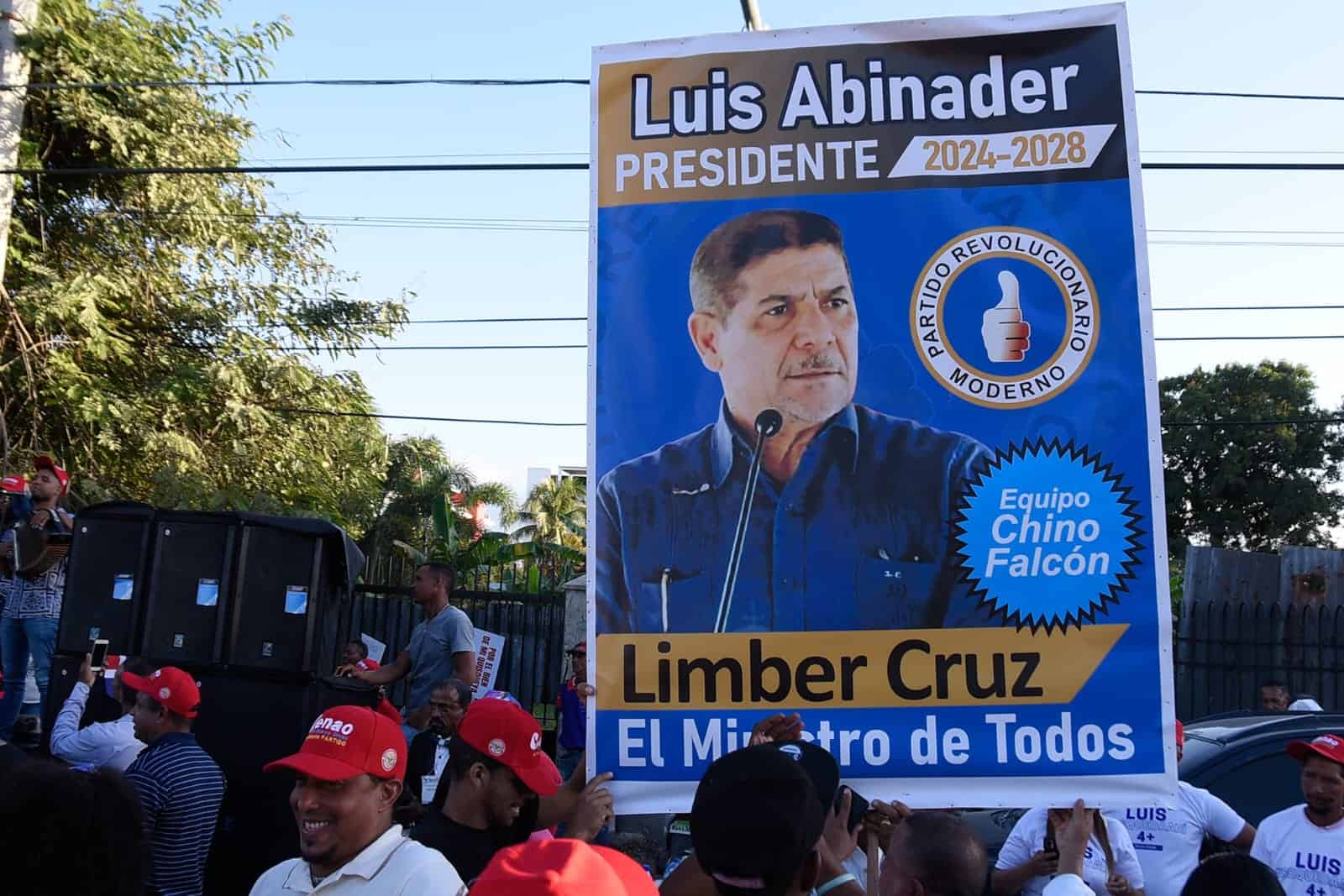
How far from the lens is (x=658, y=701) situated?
3459mm

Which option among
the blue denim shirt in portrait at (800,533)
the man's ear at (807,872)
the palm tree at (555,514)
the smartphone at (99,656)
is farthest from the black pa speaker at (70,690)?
the palm tree at (555,514)

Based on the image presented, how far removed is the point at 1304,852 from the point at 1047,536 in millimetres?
2152

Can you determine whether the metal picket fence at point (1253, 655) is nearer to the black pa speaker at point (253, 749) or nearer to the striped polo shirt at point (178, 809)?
the black pa speaker at point (253, 749)

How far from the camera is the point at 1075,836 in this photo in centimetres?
331

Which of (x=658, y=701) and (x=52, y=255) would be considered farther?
(x=52, y=255)

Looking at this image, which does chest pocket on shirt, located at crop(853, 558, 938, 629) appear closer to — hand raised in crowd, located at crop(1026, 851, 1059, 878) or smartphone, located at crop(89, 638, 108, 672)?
hand raised in crowd, located at crop(1026, 851, 1059, 878)

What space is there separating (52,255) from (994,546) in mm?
14605

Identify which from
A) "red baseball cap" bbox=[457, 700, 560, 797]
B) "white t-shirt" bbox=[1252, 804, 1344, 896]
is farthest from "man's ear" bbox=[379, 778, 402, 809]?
"white t-shirt" bbox=[1252, 804, 1344, 896]

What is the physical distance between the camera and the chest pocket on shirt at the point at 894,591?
342cm

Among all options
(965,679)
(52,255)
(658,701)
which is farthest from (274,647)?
(52,255)

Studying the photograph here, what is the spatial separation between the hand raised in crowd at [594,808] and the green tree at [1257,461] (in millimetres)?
26899

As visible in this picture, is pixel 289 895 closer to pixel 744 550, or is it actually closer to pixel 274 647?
pixel 744 550

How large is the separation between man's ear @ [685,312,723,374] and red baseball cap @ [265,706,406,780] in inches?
52.7

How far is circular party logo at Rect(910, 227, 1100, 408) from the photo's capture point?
3.49 m
